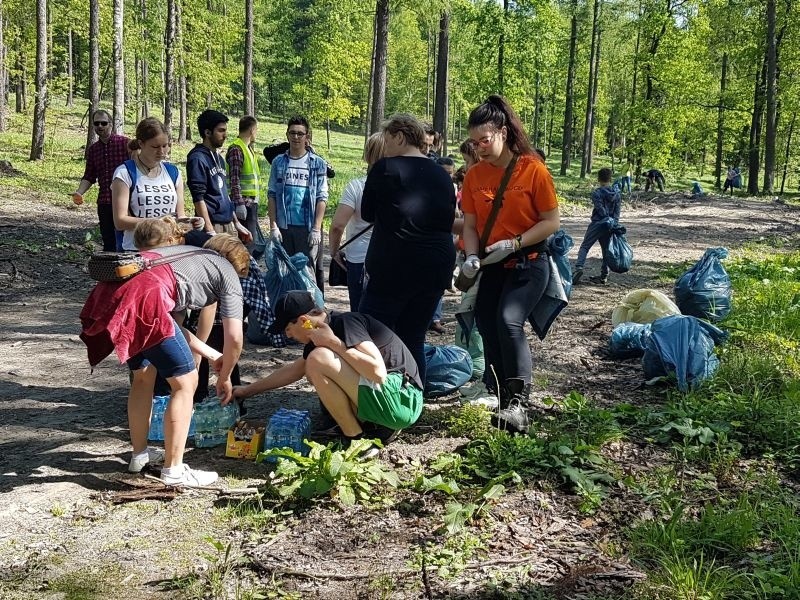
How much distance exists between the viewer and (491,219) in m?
4.40

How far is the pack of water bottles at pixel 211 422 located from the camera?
449 centimetres

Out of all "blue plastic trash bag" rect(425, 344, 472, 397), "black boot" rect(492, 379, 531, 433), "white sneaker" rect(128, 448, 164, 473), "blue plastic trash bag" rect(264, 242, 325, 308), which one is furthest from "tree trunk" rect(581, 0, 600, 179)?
"white sneaker" rect(128, 448, 164, 473)

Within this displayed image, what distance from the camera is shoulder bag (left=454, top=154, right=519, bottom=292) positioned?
14.2 ft

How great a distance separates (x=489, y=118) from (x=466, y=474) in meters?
1.97

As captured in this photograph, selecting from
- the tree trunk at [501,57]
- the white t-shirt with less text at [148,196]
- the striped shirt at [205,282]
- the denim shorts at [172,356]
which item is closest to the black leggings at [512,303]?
the striped shirt at [205,282]

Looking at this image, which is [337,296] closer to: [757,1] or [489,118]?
[489,118]

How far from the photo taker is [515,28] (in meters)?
26.7

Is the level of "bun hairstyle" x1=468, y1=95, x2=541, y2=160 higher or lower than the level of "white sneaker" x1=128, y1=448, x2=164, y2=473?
higher

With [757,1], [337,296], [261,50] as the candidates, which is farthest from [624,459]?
[261,50]

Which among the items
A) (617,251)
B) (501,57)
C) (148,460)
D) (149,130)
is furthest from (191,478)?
(501,57)

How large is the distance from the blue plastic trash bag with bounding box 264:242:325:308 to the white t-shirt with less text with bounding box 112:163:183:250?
52.4 inches

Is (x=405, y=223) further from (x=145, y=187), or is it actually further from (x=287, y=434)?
(x=145, y=187)

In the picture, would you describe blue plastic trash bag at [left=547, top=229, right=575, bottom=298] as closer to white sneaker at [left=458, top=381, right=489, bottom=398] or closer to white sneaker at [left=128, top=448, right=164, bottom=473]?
white sneaker at [left=458, top=381, right=489, bottom=398]

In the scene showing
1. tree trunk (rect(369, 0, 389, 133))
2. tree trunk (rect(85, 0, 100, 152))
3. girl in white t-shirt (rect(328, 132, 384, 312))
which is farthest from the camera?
tree trunk (rect(85, 0, 100, 152))
